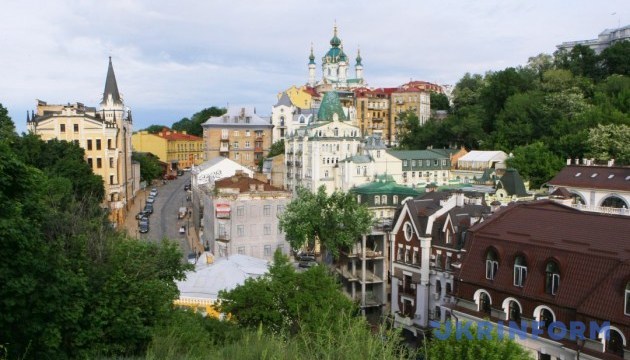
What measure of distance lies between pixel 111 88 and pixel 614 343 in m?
65.2

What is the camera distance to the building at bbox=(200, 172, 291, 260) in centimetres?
4525

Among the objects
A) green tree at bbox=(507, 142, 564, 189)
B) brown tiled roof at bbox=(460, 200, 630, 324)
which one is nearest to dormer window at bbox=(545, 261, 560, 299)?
brown tiled roof at bbox=(460, 200, 630, 324)

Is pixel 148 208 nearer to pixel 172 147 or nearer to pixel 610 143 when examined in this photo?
pixel 610 143

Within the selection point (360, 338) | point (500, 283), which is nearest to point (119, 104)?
point (500, 283)

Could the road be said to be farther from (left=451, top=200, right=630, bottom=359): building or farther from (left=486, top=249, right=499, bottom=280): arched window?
(left=486, top=249, right=499, bottom=280): arched window

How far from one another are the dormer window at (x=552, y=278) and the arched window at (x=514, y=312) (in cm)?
167

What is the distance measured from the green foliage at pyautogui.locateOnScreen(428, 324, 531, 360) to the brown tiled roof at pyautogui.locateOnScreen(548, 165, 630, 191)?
30.8 metres

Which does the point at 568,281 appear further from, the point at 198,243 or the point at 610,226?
the point at 198,243

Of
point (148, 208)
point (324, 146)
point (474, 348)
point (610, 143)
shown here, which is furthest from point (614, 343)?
point (148, 208)

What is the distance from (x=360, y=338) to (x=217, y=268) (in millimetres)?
21358

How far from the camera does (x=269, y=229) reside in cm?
4706

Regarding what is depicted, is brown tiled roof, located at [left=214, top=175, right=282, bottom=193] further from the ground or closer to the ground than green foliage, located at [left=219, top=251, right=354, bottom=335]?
further from the ground

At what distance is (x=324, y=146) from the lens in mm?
69938

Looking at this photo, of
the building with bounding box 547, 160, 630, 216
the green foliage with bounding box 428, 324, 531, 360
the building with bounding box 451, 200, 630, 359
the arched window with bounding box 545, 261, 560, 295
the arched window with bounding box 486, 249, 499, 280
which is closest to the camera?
the green foliage with bounding box 428, 324, 531, 360
